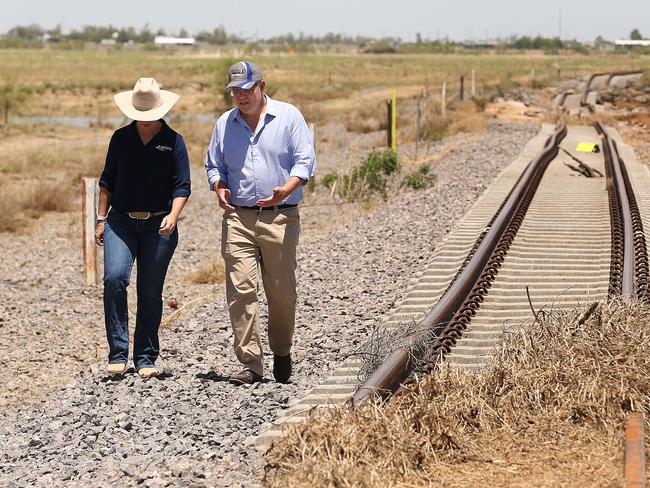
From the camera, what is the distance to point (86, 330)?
11.0m

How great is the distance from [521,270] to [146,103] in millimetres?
4371

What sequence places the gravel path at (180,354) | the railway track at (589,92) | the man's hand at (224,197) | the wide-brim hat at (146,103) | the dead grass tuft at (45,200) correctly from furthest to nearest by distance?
the railway track at (589,92)
the dead grass tuft at (45,200)
the wide-brim hat at (146,103)
the man's hand at (224,197)
the gravel path at (180,354)

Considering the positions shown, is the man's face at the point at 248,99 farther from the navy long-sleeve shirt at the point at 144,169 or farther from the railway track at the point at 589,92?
the railway track at the point at 589,92

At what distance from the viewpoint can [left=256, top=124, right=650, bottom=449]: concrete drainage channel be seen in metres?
7.23

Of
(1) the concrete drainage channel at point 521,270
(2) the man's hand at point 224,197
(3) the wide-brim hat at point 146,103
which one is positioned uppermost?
(3) the wide-brim hat at point 146,103

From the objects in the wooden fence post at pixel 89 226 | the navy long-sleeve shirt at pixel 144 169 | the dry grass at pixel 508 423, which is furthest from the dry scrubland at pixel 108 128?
the dry grass at pixel 508 423

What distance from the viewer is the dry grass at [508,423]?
196 inches

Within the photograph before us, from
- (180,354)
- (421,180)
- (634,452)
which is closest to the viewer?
(634,452)

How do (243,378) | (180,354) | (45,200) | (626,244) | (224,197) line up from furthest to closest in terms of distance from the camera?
(45,200) → (626,244) → (180,354) → (243,378) → (224,197)

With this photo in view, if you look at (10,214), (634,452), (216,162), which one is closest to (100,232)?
(216,162)

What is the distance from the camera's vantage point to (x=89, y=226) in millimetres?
12922

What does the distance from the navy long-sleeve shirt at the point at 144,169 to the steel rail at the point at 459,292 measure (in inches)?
75.5

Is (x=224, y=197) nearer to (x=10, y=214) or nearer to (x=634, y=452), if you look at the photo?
(x=634, y=452)

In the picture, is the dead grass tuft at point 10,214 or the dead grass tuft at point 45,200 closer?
the dead grass tuft at point 10,214
